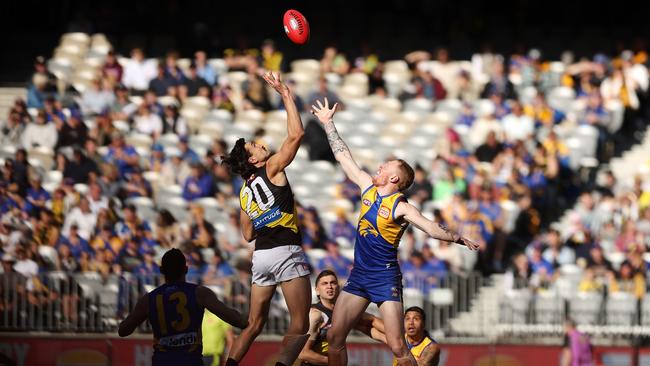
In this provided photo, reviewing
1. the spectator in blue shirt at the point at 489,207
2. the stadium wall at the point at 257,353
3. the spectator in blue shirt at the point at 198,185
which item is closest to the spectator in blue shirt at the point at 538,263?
the spectator in blue shirt at the point at 489,207

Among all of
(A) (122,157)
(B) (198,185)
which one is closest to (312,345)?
(B) (198,185)

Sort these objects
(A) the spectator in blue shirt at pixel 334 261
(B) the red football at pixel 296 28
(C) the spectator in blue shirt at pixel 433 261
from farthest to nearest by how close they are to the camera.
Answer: (C) the spectator in blue shirt at pixel 433 261, (A) the spectator in blue shirt at pixel 334 261, (B) the red football at pixel 296 28

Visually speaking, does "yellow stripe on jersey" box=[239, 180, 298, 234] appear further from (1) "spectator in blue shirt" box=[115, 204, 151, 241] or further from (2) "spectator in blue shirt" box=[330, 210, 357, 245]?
(2) "spectator in blue shirt" box=[330, 210, 357, 245]

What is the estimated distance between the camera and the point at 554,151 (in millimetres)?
23500

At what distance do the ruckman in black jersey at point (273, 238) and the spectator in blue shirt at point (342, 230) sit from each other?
9.56 m

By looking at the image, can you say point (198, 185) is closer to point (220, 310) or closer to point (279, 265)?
point (279, 265)

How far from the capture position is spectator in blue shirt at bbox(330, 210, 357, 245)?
21.9 metres

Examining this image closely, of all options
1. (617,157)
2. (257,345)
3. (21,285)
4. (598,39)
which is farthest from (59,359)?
(598,39)

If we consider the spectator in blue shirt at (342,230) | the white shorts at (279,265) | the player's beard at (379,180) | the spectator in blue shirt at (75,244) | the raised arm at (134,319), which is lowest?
the raised arm at (134,319)

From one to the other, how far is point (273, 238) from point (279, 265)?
0.27 m

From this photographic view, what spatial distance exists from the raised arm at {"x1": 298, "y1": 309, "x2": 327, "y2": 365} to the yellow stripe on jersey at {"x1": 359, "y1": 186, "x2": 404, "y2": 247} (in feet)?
3.61

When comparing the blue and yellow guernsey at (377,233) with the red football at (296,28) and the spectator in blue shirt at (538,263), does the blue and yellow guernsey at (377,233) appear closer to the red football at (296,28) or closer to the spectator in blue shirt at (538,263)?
the red football at (296,28)

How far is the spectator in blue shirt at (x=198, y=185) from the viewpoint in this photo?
22922 mm

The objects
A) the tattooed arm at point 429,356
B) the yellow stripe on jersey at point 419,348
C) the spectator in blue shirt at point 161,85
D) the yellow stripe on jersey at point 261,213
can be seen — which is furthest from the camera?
the spectator in blue shirt at point 161,85
